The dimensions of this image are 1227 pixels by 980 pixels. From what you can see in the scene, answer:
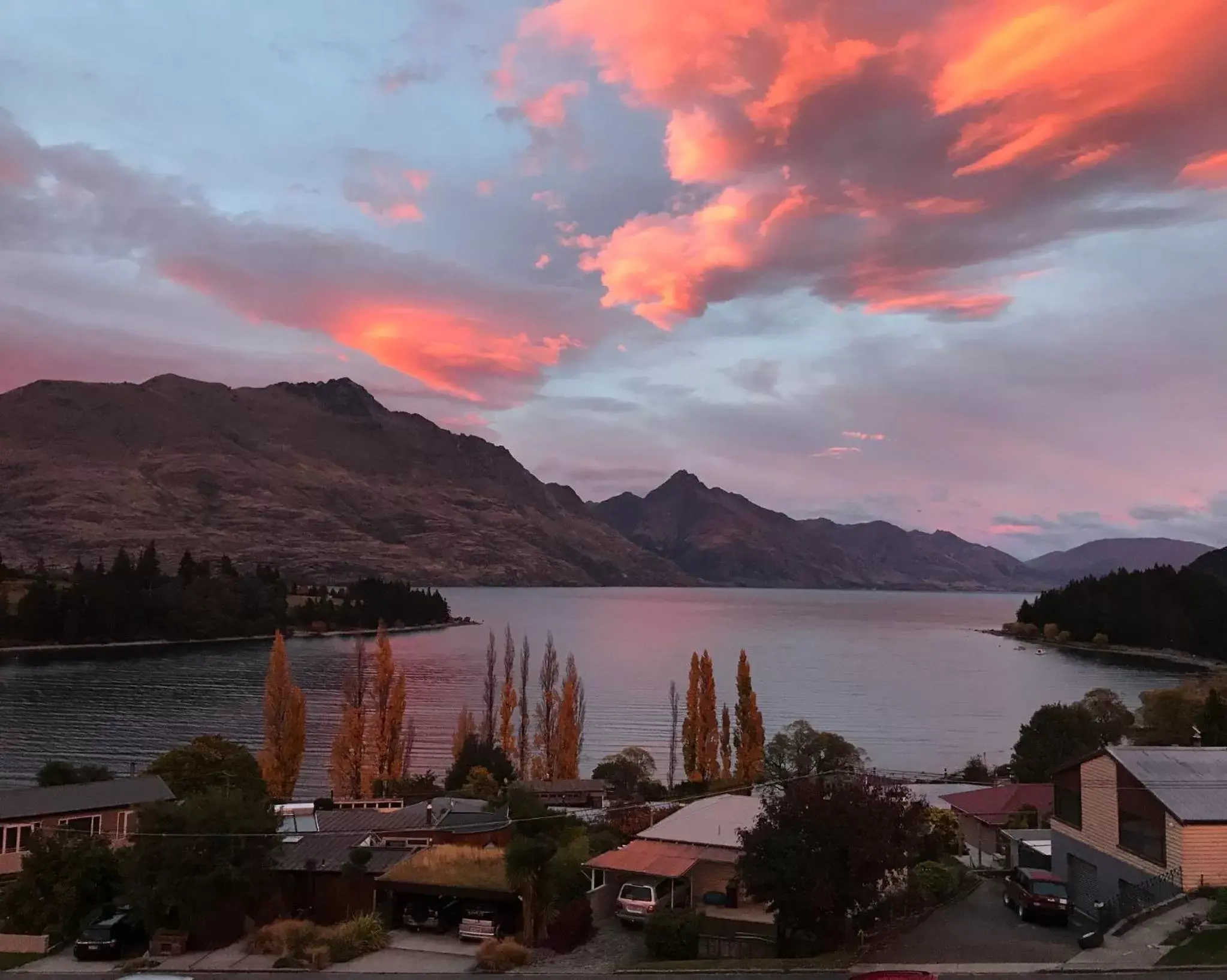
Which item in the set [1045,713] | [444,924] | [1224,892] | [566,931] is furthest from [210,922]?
[1045,713]

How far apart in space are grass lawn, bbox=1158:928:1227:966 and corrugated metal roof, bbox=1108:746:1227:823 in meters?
3.15

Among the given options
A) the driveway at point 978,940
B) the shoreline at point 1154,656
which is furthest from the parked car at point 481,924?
the shoreline at point 1154,656

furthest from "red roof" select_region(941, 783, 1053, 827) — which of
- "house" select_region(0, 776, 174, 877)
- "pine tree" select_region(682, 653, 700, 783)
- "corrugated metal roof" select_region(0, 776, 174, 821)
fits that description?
"corrugated metal roof" select_region(0, 776, 174, 821)

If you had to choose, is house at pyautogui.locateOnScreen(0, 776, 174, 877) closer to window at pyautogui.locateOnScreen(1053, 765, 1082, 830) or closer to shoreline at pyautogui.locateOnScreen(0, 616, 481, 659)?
window at pyautogui.locateOnScreen(1053, 765, 1082, 830)

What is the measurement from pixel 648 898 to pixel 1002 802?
19.9 metres

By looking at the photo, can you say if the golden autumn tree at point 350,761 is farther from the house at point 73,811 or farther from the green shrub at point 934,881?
the green shrub at point 934,881

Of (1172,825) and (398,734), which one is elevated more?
(1172,825)

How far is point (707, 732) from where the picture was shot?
217ft

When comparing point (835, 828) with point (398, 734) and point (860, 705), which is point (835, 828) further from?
point (860, 705)

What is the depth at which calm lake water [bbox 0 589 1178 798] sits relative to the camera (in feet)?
282

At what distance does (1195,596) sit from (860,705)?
112326 millimetres

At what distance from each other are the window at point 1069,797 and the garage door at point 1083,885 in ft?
3.65

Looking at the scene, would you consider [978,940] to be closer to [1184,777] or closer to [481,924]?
[1184,777]

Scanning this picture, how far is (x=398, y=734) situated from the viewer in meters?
63.0
